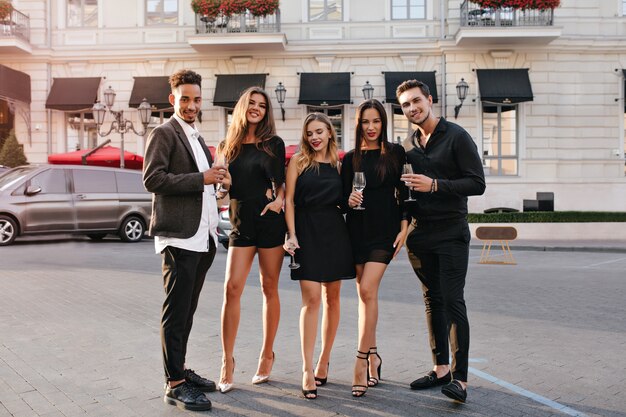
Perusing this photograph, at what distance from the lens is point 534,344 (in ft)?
19.2

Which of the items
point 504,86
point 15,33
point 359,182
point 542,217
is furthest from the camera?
point 15,33

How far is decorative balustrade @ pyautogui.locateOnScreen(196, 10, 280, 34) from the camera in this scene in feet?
73.8

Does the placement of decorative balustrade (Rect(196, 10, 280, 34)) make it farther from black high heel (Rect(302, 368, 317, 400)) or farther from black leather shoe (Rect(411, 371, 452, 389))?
black high heel (Rect(302, 368, 317, 400))

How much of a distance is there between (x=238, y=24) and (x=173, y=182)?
20064 millimetres

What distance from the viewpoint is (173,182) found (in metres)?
3.95

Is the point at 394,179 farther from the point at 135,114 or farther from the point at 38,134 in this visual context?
the point at 38,134

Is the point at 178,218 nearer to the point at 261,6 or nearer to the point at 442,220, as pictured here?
→ the point at 442,220

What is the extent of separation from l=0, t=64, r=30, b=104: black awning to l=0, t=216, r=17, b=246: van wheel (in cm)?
984

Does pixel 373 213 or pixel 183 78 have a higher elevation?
pixel 183 78

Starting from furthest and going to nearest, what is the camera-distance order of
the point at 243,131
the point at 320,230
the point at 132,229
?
the point at 132,229 → the point at 243,131 → the point at 320,230

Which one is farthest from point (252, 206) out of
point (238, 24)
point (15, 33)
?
point (15, 33)

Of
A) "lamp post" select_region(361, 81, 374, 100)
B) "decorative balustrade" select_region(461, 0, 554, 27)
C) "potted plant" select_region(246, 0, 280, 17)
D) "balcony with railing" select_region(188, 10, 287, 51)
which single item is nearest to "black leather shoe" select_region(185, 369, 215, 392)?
"lamp post" select_region(361, 81, 374, 100)

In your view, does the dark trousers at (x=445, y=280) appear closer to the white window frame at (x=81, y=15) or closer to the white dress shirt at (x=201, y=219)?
the white dress shirt at (x=201, y=219)

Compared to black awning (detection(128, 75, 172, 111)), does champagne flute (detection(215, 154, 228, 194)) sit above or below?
below
